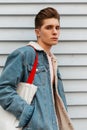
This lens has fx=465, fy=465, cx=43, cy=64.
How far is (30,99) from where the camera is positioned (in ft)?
14.0

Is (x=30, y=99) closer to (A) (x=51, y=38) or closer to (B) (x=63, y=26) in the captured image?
(A) (x=51, y=38)

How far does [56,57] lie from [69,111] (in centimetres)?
59

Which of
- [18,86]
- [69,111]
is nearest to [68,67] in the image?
[69,111]

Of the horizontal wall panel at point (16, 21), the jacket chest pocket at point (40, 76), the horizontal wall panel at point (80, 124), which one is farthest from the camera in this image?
the horizontal wall panel at point (80, 124)

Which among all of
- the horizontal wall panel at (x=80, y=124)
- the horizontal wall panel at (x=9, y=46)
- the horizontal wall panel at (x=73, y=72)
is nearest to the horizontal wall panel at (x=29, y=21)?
the horizontal wall panel at (x=9, y=46)

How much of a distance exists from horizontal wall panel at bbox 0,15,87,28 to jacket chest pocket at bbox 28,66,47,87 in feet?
2.20

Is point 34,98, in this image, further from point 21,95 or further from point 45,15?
point 45,15

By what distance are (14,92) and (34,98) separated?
0.21 metres

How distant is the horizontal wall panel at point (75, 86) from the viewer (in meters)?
4.90

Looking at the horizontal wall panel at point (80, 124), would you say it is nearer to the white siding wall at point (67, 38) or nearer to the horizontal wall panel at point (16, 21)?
the white siding wall at point (67, 38)

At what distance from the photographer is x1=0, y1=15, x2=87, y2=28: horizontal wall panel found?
15.8ft

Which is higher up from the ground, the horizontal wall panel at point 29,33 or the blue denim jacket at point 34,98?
the horizontal wall panel at point 29,33

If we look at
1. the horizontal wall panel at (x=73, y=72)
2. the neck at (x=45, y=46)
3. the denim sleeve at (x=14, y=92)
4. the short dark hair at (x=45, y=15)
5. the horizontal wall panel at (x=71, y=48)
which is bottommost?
the denim sleeve at (x=14, y=92)

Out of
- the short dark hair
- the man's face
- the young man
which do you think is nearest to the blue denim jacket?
the young man
